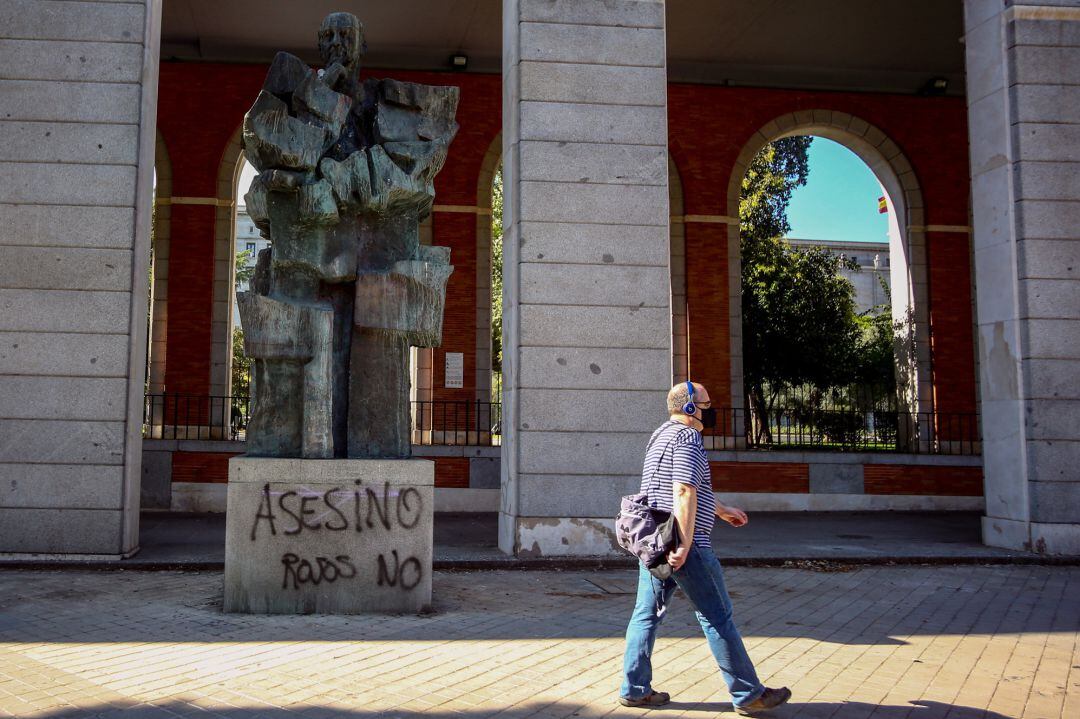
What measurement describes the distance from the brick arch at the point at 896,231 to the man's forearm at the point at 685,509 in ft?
42.2

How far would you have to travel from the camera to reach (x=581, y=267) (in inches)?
376

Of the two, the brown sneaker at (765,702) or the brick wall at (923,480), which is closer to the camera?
the brown sneaker at (765,702)

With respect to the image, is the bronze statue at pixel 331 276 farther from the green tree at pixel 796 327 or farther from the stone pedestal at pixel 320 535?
the green tree at pixel 796 327

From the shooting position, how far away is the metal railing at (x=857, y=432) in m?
15.8

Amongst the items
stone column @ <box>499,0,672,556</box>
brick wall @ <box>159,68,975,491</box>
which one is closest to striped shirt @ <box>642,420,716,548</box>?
stone column @ <box>499,0,672,556</box>

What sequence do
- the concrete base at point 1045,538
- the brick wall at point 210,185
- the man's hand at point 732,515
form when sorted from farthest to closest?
the brick wall at point 210,185 → the concrete base at point 1045,538 → the man's hand at point 732,515

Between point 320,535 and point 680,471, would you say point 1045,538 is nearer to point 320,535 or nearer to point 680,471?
point 680,471

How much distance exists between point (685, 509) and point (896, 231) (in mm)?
15599

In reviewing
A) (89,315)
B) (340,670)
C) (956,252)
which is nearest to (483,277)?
(89,315)

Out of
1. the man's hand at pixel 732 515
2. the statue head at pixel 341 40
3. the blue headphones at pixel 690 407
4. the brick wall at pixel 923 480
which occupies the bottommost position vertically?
the brick wall at pixel 923 480

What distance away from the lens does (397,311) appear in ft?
20.5

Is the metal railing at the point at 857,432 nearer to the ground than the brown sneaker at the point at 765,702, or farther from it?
farther from it

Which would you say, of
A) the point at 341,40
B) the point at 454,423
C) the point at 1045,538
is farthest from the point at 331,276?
the point at 454,423

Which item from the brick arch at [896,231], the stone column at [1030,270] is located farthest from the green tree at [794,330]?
the stone column at [1030,270]
